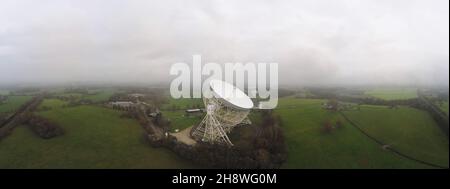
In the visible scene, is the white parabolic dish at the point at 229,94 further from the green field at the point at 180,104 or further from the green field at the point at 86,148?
the green field at the point at 180,104

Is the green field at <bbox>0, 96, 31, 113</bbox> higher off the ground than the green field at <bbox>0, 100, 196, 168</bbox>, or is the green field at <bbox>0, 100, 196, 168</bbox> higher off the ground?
the green field at <bbox>0, 96, 31, 113</bbox>

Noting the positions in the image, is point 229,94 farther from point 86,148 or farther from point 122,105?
point 122,105

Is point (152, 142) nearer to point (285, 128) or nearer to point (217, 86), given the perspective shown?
point (217, 86)

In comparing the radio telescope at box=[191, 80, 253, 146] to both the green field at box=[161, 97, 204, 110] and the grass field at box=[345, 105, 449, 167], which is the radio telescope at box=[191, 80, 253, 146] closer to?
the green field at box=[161, 97, 204, 110]

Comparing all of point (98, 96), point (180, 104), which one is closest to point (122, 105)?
point (180, 104)

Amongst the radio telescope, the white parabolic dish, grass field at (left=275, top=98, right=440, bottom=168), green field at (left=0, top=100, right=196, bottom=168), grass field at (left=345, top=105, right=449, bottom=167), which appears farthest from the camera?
the radio telescope

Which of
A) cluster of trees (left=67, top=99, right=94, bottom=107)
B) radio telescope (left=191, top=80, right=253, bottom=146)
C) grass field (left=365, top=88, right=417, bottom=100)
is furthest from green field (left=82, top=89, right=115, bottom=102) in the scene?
grass field (left=365, top=88, right=417, bottom=100)
